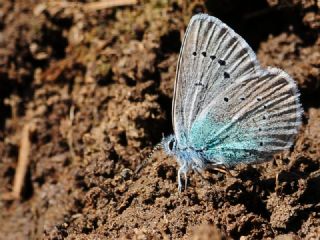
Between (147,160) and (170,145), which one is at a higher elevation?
(170,145)

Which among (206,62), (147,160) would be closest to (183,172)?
(147,160)

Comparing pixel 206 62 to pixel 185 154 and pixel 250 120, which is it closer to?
pixel 250 120

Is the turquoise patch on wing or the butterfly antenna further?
the butterfly antenna

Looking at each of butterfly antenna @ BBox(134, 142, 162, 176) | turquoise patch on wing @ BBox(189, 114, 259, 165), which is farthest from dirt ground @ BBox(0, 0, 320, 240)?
turquoise patch on wing @ BBox(189, 114, 259, 165)

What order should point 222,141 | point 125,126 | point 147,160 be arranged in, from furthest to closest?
point 125,126, point 147,160, point 222,141

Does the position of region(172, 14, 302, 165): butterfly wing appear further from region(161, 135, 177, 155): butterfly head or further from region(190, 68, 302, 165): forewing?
region(161, 135, 177, 155): butterfly head

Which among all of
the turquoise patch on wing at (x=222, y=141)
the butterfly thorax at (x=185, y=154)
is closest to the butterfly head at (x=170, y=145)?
the butterfly thorax at (x=185, y=154)

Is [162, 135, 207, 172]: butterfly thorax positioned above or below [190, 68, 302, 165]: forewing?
below
